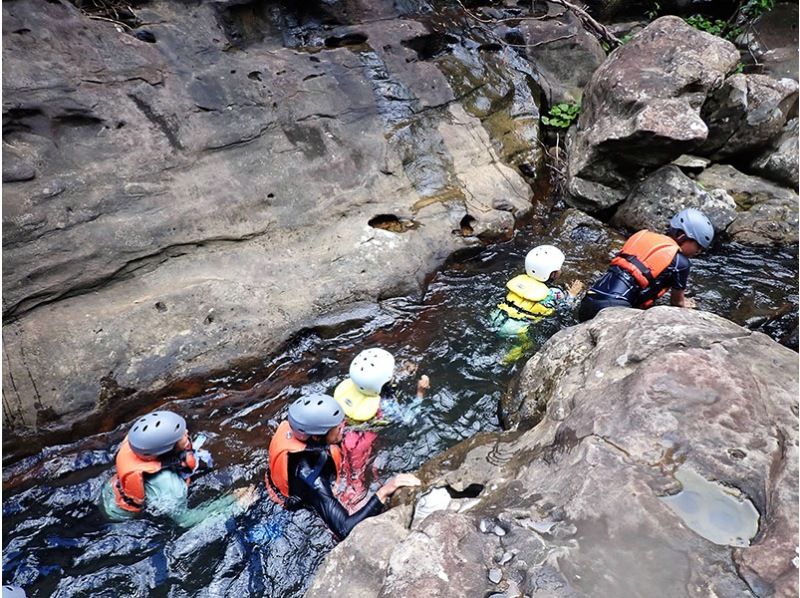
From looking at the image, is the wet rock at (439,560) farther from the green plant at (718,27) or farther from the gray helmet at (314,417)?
the green plant at (718,27)

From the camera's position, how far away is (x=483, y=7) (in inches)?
404

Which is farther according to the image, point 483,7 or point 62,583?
point 483,7

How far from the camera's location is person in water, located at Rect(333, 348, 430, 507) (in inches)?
187

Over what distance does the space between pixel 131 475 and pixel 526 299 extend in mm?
4079

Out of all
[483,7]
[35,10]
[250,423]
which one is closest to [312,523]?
[250,423]

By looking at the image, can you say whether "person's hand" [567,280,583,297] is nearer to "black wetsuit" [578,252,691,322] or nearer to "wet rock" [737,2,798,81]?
"black wetsuit" [578,252,691,322]

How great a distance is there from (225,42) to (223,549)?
5859mm

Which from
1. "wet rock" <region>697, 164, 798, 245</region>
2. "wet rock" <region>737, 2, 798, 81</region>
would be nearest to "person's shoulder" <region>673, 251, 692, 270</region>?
"wet rock" <region>697, 164, 798, 245</region>

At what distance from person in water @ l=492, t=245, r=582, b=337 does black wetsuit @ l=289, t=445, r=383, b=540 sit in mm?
2896

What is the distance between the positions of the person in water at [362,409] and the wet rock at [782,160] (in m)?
7.08

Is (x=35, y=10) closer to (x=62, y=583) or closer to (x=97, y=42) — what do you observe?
(x=97, y=42)

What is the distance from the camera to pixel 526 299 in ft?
20.5

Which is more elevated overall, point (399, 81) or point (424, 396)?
point (399, 81)

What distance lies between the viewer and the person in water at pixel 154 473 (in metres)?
4.11
